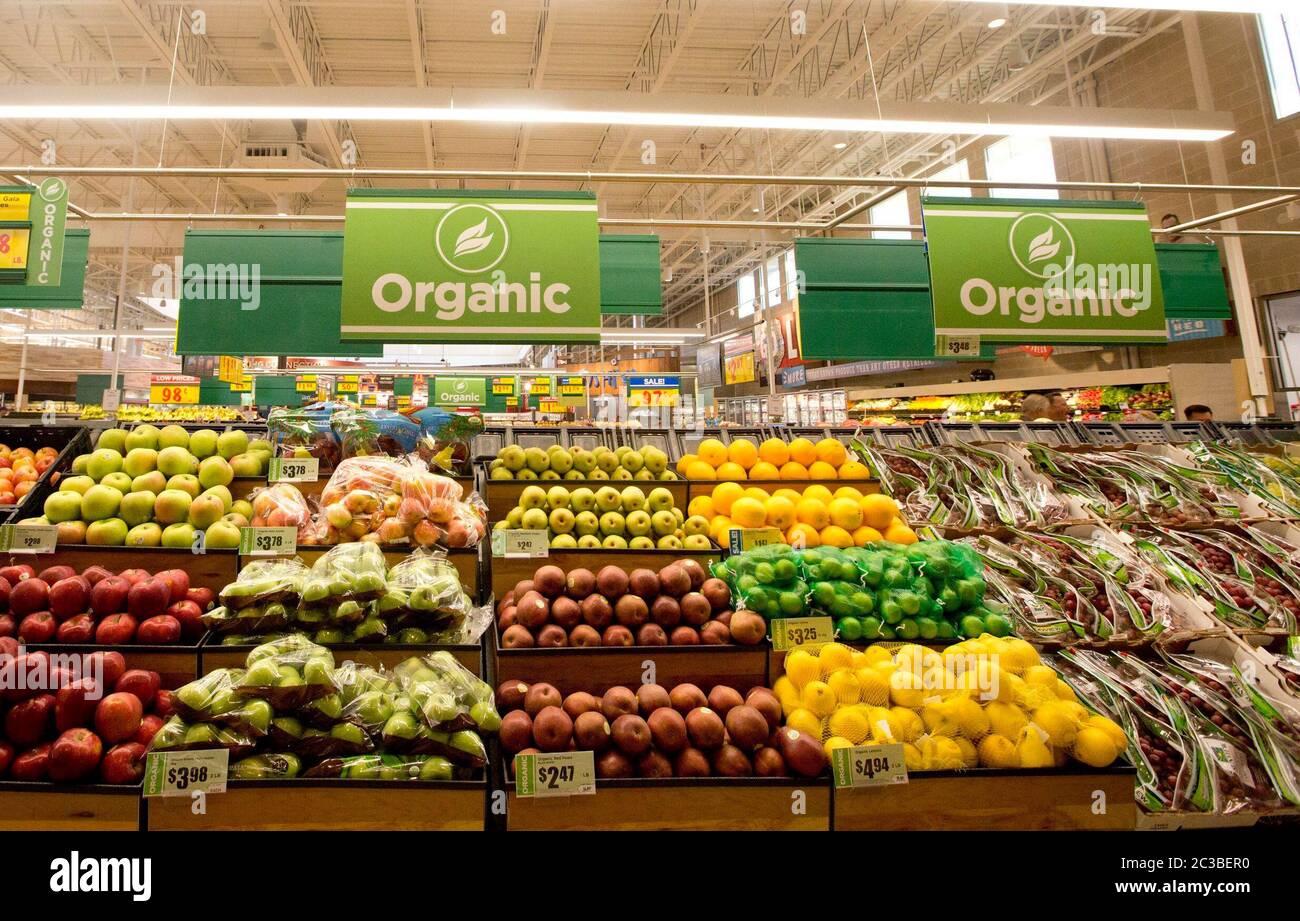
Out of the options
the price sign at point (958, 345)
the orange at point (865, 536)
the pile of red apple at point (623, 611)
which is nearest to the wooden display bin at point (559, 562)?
the pile of red apple at point (623, 611)

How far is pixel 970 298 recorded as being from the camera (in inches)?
126

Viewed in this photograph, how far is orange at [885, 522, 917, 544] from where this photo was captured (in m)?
2.66

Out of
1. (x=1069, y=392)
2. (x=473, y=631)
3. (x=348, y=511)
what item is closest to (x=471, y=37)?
(x=348, y=511)

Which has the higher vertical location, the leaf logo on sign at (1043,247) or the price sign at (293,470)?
the leaf logo on sign at (1043,247)

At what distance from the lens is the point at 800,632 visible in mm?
1985

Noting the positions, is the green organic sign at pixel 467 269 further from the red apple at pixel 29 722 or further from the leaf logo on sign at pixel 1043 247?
the leaf logo on sign at pixel 1043 247

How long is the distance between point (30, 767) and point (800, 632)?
6.77 ft

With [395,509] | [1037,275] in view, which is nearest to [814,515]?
[395,509]

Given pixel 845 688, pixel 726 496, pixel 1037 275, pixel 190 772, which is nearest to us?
pixel 190 772

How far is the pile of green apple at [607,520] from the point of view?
95.3 inches

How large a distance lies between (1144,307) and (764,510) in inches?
97.3

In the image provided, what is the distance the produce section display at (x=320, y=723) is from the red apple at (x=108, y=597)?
1.85 ft

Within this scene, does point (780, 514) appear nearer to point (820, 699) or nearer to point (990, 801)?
point (820, 699)

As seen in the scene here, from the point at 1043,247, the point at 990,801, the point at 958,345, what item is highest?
the point at 1043,247
